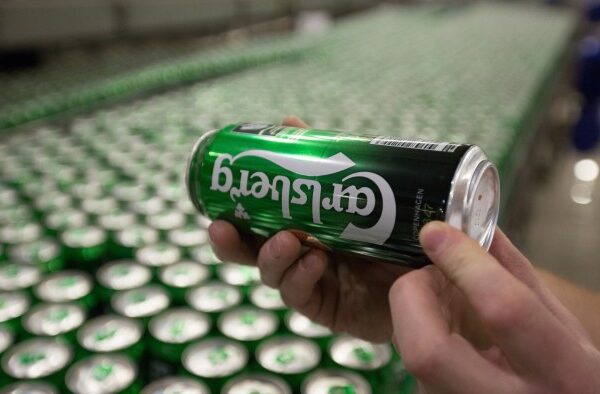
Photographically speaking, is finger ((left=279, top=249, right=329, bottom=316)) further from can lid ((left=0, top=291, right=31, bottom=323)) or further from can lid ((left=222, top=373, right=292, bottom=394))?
can lid ((left=0, top=291, right=31, bottom=323))

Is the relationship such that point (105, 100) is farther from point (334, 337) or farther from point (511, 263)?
point (511, 263)

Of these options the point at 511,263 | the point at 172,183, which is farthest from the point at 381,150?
the point at 172,183

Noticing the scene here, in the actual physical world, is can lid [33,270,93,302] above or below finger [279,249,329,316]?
below

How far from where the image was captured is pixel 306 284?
686 mm

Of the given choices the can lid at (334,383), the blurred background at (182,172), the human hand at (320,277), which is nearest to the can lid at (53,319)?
the blurred background at (182,172)

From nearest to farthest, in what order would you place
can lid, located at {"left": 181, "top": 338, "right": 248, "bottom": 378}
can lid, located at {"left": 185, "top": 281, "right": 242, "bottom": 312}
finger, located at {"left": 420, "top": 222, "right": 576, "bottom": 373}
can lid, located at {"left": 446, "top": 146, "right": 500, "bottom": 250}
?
1. finger, located at {"left": 420, "top": 222, "right": 576, "bottom": 373}
2. can lid, located at {"left": 446, "top": 146, "right": 500, "bottom": 250}
3. can lid, located at {"left": 181, "top": 338, "right": 248, "bottom": 378}
4. can lid, located at {"left": 185, "top": 281, "right": 242, "bottom": 312}

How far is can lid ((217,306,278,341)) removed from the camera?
2.27 ft

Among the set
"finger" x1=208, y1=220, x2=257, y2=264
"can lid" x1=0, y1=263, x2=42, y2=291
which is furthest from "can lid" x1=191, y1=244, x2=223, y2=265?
"can lid" x1=0, y1=263, x2=42, y2=291

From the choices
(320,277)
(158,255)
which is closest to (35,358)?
(158,255)

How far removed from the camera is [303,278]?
68 cm

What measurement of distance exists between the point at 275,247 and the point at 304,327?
157 millimetres

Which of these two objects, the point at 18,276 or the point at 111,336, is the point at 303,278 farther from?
the point at 18,276

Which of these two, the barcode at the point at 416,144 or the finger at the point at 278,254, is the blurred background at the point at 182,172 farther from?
the barcode at the point at 416,144

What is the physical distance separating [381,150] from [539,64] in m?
2.51
